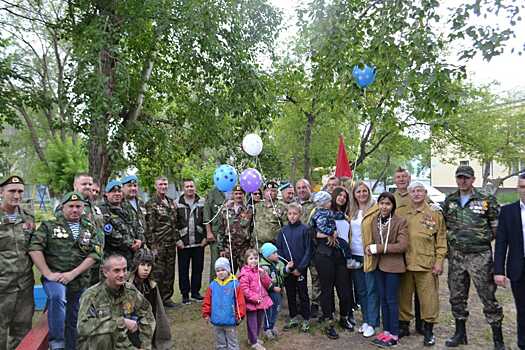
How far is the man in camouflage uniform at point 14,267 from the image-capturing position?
3.72 metres

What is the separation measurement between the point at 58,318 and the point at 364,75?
167 inches

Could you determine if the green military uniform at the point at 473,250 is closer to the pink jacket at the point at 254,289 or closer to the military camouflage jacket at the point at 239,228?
the pink jacket at the point at 254,289

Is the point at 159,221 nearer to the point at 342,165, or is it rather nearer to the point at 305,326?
the point at 305,326

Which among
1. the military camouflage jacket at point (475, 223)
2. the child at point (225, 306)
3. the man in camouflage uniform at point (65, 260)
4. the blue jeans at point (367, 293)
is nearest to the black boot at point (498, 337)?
the military camouflage jacket at point (475, 223)

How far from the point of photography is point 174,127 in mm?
10070

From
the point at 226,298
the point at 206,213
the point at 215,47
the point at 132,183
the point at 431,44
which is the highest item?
the point at 215,47

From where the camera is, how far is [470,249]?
4371 millimetres

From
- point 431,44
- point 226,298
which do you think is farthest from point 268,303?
point 431,44

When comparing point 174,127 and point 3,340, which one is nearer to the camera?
point 3,340

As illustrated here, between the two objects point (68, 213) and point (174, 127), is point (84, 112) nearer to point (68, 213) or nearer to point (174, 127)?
point (68, 213)

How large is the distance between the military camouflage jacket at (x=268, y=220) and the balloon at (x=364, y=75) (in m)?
1.86

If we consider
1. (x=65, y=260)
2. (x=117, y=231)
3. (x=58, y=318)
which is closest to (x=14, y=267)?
(x=65, y=260)

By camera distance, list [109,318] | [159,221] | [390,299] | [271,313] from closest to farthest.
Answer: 1. [109,318]
2. [390,299]
3. [271,313]
4. [159,221]

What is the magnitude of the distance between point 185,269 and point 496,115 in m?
14.2
